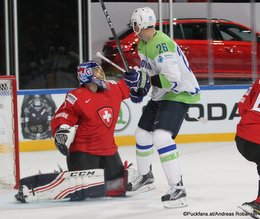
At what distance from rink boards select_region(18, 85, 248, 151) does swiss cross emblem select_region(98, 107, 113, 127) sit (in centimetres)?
238

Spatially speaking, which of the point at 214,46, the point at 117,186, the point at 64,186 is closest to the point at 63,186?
the point at 64,186

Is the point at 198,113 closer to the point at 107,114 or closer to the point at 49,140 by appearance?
the point at 49,140

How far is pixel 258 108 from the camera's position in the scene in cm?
383

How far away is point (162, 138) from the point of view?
14.6 feet

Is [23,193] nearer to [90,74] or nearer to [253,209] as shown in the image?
[90,74]

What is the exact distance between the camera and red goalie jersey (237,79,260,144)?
3.83 m

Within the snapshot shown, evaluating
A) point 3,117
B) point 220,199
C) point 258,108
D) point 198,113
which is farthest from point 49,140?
point 258,108

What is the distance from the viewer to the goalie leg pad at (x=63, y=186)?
451 centimetres

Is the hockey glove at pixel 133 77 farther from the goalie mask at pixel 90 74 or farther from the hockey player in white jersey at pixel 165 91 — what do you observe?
the goalie mask at pixel 90 74

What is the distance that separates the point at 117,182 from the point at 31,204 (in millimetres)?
501

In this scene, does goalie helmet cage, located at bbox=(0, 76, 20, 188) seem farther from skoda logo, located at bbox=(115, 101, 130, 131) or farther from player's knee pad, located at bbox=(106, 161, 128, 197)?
skoda logo, located at bbox=(115, 101, 130, 131)

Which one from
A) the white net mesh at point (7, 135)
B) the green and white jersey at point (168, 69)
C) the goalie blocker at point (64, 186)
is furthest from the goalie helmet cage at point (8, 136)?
the green and white jersey at point (168, 69)

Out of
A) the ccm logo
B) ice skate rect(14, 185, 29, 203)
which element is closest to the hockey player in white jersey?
the ccm logo

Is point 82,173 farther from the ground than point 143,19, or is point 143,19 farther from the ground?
point 143,19
